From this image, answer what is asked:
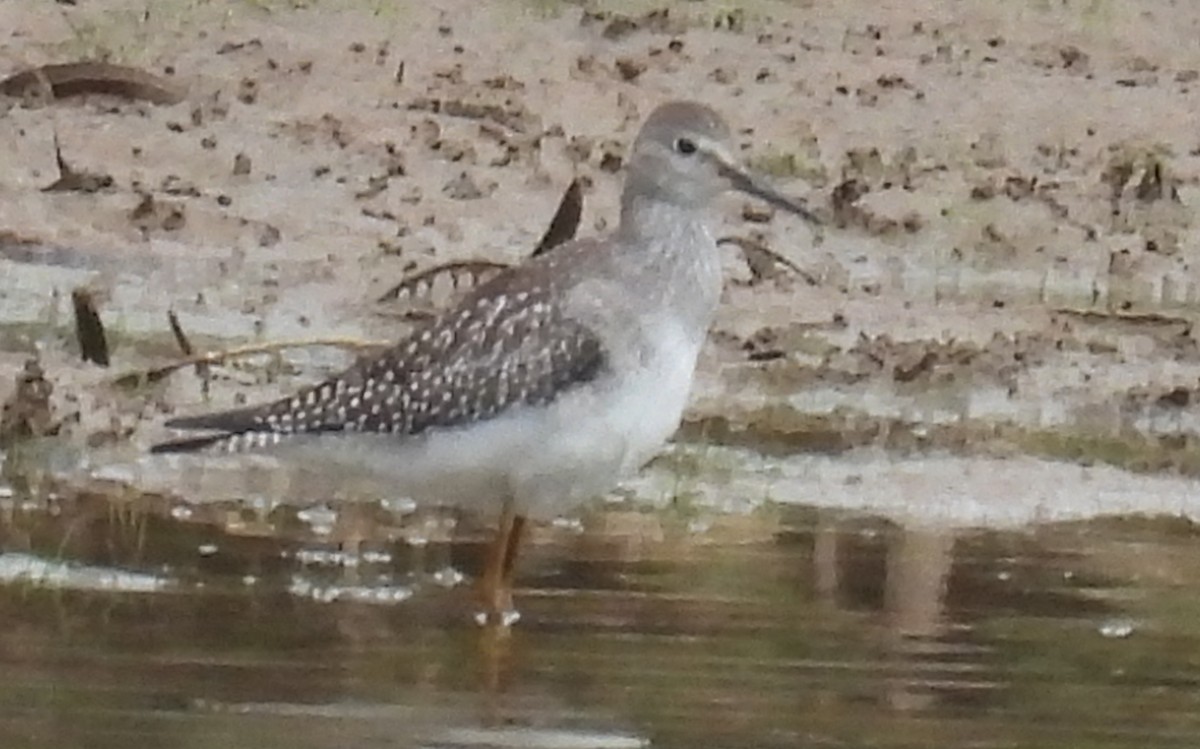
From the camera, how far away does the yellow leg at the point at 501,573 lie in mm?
6723

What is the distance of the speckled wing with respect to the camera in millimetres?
7051

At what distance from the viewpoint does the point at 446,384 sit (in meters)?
7.11

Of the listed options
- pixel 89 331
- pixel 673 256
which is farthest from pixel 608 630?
pixel 89 331

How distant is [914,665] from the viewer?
6457 millimetres

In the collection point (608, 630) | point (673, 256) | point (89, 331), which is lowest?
point (608, 630)

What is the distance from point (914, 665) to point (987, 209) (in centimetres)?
490

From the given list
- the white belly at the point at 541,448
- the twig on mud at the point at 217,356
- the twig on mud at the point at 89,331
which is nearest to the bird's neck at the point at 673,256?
the white belly at the point at 541,448

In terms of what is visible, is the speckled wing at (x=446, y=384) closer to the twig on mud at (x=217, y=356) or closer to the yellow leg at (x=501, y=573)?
the yellow leg at (x=501, y=573)

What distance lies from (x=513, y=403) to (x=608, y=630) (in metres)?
0.69

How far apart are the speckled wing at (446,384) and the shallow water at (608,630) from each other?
0.86 feet

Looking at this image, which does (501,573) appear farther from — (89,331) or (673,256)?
(89,331)

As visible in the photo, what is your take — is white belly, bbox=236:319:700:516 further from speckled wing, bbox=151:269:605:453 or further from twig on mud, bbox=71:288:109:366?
twig on mud, bbox=71:288:109:366

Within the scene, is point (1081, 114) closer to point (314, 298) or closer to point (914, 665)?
point (314, 298)

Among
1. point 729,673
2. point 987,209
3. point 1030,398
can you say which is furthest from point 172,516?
point 987,209
